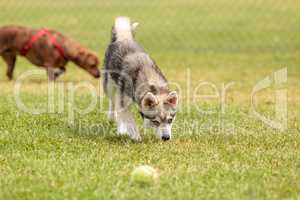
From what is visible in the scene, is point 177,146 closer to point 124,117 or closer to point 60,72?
point 124,117

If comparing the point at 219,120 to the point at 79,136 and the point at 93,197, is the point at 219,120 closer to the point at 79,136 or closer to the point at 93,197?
the point at 79,136

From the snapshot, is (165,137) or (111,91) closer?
(165,137)

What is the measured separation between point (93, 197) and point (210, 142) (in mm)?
2414

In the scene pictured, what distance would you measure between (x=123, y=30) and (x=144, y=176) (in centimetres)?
335

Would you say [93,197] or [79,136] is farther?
[79,136]

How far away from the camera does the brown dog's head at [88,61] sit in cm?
1377

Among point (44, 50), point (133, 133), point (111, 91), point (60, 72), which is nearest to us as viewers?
point (133, 133)

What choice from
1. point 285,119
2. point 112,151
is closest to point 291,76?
point 285,119

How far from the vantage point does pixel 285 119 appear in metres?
8.38

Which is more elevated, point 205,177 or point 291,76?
point 291,76

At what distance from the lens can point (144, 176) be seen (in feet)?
16.0

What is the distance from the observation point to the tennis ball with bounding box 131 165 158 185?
16.0 ft

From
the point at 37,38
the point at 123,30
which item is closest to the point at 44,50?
the point at 37,38

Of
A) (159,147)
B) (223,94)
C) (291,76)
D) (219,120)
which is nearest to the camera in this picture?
(159,147)
